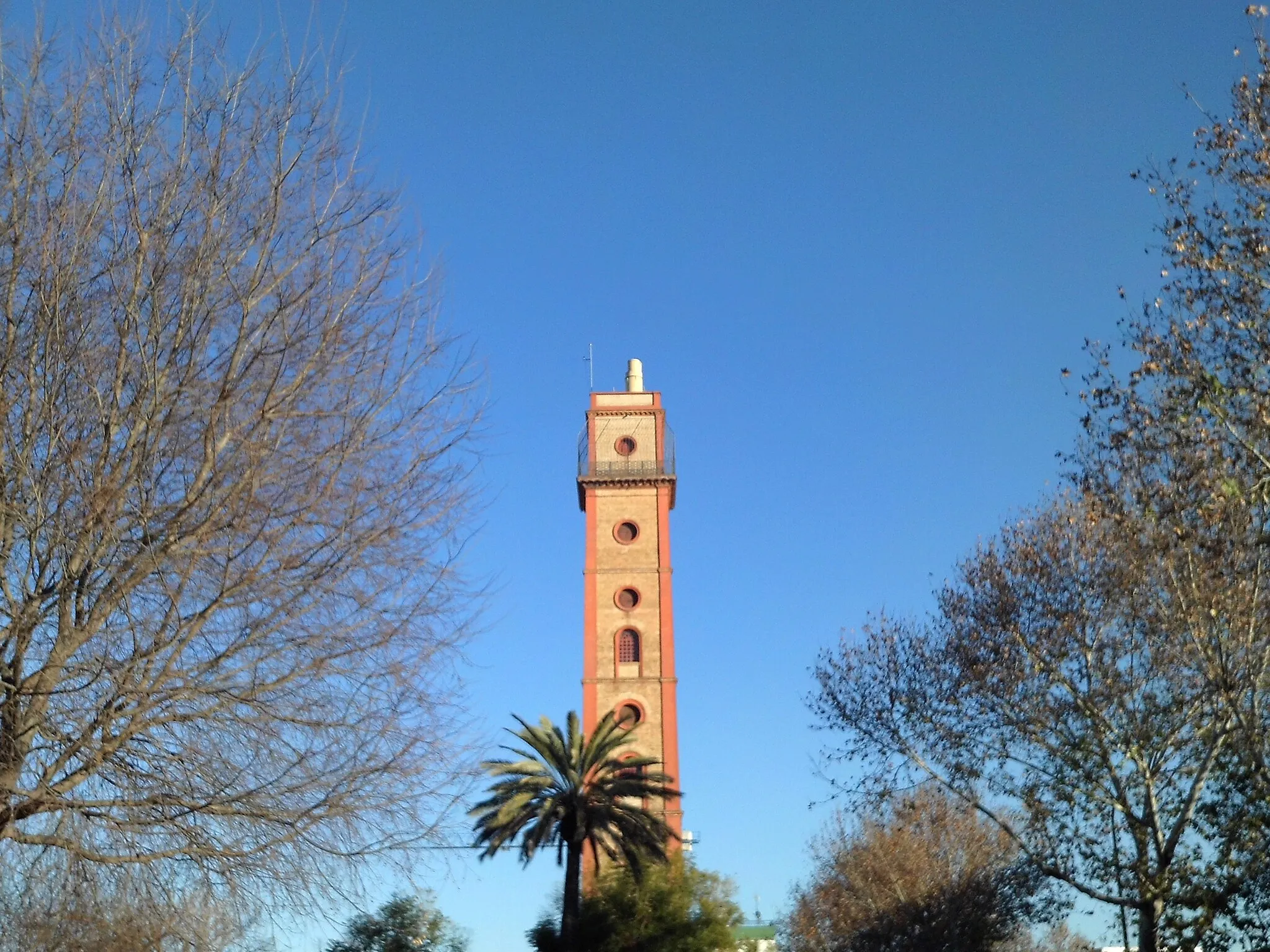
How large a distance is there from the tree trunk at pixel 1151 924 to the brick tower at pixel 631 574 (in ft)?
71.9

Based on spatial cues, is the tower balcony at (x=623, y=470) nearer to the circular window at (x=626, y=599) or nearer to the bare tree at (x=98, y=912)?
the circular window at (x=626, y=599)

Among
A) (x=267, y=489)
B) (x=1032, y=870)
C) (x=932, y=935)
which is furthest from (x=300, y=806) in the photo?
(x=932, y=935)

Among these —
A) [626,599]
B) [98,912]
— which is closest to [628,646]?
[626,599]

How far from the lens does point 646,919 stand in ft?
99.6


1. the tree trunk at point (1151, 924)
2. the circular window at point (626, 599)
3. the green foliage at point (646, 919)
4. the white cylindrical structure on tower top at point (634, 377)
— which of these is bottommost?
the tree trunk at point (1151, 924)

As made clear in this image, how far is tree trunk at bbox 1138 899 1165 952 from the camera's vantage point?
20094 mm

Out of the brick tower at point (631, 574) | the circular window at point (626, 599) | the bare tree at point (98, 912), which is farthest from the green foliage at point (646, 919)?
the bare tree at point (98, 912)

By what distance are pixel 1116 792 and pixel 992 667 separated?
2.52m

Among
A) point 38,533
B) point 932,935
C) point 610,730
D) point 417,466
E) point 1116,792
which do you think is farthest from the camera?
point 932,935

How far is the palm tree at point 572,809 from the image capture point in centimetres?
3009

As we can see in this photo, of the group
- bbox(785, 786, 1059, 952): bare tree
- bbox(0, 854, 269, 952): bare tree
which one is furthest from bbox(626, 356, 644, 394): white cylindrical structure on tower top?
bbox(0, 854, 269, 952): bare tree

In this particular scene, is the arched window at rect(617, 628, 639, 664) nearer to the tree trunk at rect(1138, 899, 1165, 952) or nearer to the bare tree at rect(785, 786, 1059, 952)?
the bare tree at rect(785, 786, 1059, 952)

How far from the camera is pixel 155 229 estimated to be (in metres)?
7.28

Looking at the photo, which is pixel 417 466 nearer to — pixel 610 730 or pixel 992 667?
pixel 992 667
